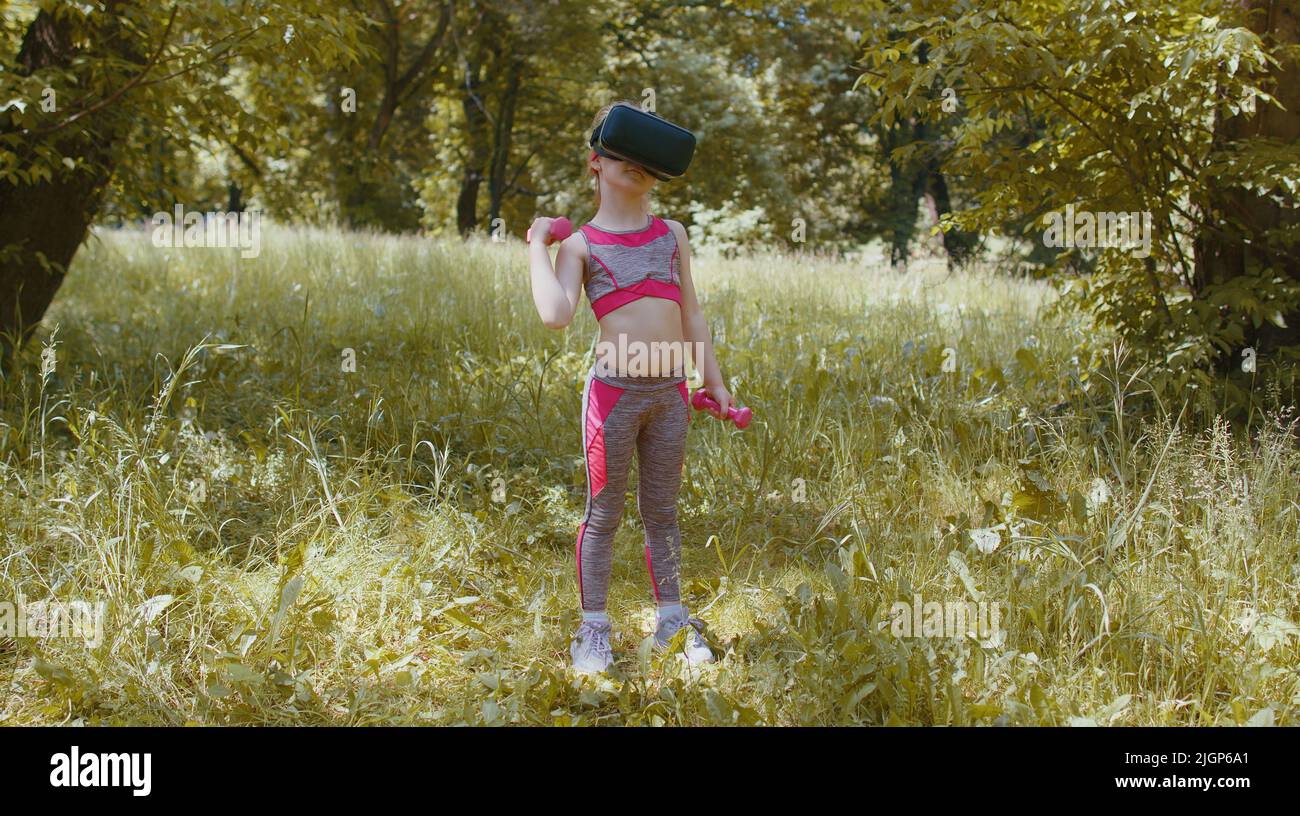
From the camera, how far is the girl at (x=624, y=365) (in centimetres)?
280

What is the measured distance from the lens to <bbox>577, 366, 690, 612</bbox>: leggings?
284 cm

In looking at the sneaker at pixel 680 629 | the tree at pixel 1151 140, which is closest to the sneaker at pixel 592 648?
the sneaker at pixel 680 629

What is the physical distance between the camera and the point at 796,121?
2291 centimetres

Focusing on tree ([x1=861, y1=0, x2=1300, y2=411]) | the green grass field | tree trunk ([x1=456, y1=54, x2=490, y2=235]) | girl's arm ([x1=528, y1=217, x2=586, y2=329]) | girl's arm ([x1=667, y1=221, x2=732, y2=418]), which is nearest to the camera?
girl's arm ([x1=528, y1=217, x2=586, y2=329])

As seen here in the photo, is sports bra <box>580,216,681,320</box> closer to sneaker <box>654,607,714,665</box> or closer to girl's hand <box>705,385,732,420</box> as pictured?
girl's hand <box>705,385,732,420</box>

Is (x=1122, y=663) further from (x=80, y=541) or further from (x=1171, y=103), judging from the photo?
(x=80, y=541)

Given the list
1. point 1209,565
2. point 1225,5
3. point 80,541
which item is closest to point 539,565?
point 80,541

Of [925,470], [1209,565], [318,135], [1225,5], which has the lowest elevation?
A: [1209,565]

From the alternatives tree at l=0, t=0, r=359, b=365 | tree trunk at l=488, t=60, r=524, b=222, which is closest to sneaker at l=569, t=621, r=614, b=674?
tree at l=0, t=0, r=359, b=365

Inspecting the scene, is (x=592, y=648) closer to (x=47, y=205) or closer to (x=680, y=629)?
(x=680, y=629)

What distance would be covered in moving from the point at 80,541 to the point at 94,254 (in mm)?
7842

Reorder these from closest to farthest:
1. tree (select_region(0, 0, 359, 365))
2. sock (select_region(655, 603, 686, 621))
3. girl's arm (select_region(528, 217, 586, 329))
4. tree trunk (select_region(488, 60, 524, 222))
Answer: girl's arm (select_region(528, 217, 586, 329)) → sock (select_region(655, 603, 686, 621)) → tree (select_region(0, 0, 359, 365)) → tree trunk (select_region(488, 60, 524, 222))

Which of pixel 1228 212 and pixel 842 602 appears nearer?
pixel 842 602

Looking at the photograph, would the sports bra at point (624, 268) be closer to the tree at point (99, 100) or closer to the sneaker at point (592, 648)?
the sneaker at point (592, 648)
